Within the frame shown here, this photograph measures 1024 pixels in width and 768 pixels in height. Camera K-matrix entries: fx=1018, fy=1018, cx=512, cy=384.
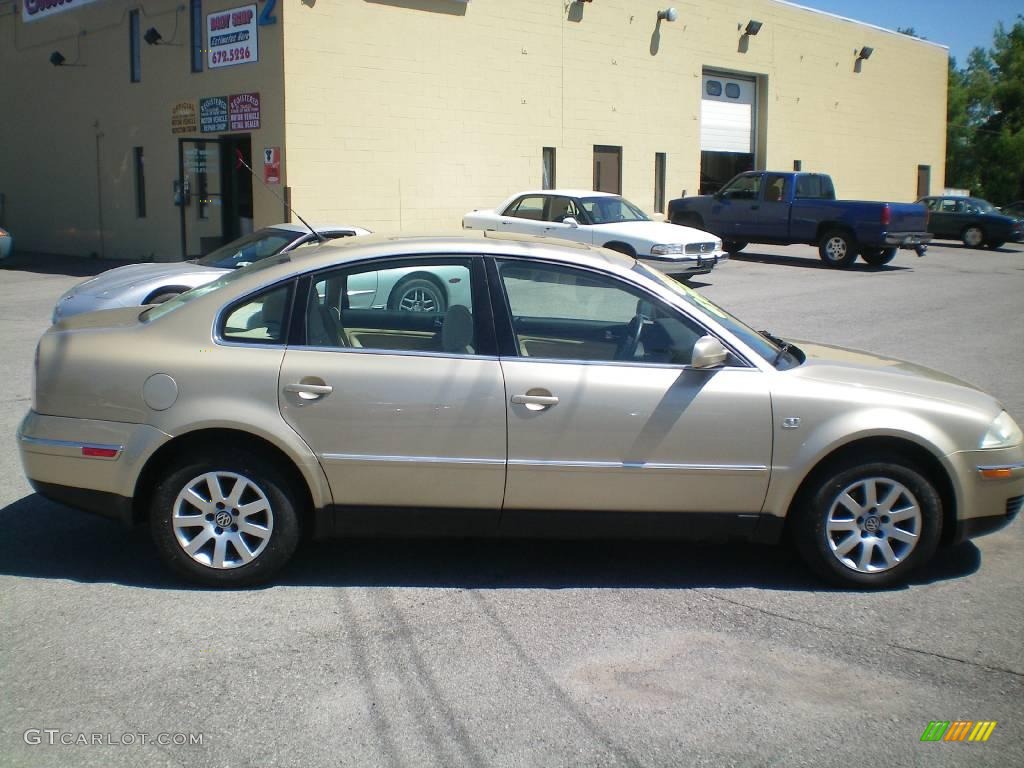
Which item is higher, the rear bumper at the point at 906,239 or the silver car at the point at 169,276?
the rear bumper at the point at 906,239

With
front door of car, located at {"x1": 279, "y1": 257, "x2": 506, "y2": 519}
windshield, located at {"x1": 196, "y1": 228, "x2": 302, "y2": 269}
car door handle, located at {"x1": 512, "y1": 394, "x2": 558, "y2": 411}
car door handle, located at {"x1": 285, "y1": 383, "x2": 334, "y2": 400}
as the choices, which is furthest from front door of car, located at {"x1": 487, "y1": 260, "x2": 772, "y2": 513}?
Answer: windshield, located at {"x1": 196, "y1": 228, "x2": 302, "y2": 269}

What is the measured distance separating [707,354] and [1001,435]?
1.51 m

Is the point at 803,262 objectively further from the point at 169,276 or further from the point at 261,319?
the point at 261,319

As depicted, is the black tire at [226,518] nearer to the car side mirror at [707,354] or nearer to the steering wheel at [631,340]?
the steering wheel at [631,340]

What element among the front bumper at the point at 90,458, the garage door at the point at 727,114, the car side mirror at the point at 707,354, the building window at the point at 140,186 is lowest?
the front bumper at the point at 90,458

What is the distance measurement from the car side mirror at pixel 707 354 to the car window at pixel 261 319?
1.90 m

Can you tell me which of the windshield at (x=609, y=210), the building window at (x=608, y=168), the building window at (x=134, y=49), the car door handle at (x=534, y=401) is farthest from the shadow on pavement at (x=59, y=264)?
the car door handle at (x=534, y=401)

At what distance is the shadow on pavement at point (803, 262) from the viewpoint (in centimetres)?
2295

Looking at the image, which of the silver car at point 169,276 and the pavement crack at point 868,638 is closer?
the pavement crack at point 868,638

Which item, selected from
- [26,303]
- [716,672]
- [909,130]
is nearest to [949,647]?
[716,672]

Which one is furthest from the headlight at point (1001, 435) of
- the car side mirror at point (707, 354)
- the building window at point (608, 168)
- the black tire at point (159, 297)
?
the building window at point (608, 168)

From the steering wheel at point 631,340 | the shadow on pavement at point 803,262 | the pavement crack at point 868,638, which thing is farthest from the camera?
the shadow on pavement at point 803,262

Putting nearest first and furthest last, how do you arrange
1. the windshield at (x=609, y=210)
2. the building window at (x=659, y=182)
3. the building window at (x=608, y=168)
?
the windshield at (x=609, y=210)
the building window at (x=608, y=168)
the building window at (x=659, y=182)

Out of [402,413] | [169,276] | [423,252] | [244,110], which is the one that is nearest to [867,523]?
[402,413]
